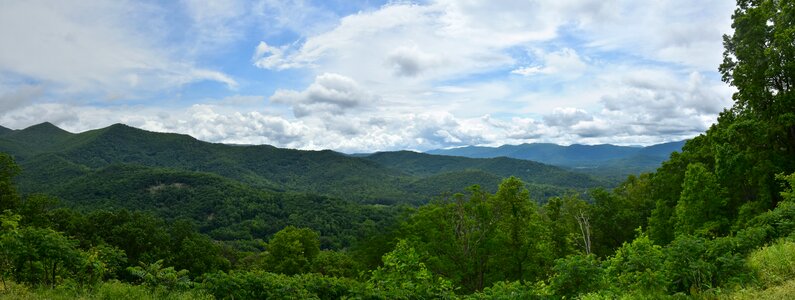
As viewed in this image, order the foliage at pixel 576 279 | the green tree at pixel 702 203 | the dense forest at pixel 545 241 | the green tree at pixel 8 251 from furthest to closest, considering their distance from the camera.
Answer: the green tree at pixel 702 203
the green tree at pixel 8 251
the dense forest at pixel 545 241
the foliage at pixel 576 279

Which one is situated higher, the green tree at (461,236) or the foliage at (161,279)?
the foliage at (161,279)

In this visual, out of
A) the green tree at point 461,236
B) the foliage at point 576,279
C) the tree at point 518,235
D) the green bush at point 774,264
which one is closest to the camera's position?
the green bush at point 774,264

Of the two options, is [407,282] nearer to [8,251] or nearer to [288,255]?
[8,251]

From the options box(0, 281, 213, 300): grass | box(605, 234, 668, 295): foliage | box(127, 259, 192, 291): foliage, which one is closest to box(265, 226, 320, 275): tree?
box(127, 259, 192, 291): foliage

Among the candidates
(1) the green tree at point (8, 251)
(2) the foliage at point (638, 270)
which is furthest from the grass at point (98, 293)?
(2) the foliage at point (638, 270)

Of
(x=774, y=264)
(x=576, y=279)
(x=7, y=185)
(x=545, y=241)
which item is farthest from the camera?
(x=7, y=185)

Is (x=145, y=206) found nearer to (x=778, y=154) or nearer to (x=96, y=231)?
(x=96, y=231)

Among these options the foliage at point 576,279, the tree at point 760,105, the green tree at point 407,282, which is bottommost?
the green tree at point 407,282

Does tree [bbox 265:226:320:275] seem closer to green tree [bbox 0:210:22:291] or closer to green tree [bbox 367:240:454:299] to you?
green tree [bbox 367:240:454:299]

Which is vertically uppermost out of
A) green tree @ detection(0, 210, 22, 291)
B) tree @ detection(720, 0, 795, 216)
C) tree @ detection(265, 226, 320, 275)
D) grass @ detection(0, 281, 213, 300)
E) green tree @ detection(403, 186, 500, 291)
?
tree @ detection(720, 0, 795, 216)

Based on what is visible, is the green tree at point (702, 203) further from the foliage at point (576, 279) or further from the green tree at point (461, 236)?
the foliage at point (576, 279)

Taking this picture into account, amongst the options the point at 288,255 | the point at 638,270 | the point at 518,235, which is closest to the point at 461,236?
the point at 518,235

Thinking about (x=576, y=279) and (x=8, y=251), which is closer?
(x=576, y=279)

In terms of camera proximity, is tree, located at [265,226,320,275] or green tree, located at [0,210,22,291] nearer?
green tree, located at [0,210,22,291]
